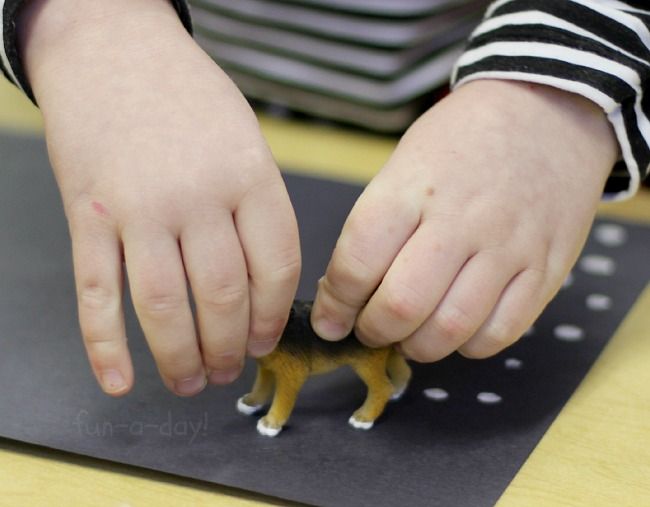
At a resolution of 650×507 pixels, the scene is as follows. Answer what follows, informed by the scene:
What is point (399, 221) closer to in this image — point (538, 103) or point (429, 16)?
point (538, 103)

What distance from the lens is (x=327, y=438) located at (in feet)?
1.34

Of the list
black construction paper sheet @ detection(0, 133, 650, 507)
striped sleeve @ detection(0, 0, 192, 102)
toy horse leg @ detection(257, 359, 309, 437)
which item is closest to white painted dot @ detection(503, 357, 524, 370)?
black construction paper sheet @ detection(0, 133, 650, 507)

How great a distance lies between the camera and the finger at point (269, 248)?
1.24 feet

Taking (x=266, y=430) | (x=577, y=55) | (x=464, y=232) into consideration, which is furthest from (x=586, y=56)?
(x=266, y=430)

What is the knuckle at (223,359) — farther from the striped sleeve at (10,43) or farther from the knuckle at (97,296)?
the striped sleeve at (10,43)

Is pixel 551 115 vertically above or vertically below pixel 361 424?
above

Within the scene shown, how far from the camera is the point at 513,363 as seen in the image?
0.47m

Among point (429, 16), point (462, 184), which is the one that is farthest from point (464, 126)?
point (429, 16)

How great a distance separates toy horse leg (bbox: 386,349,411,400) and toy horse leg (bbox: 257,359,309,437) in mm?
41

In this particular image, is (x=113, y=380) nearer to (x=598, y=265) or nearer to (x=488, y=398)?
(x=488, y=398)

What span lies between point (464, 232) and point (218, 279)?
99 millimetres

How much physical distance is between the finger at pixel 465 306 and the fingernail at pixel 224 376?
0.23 feet

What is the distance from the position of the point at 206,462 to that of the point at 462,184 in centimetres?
15

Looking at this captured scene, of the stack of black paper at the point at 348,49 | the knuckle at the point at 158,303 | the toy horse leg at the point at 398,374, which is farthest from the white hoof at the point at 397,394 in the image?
the stack of black paper at the point at 348,49
